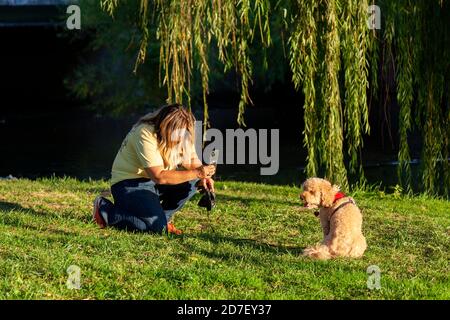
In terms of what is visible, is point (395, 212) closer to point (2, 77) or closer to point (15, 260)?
point (15, 260)

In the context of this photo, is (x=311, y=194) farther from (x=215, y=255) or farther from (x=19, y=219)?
(x=19, y=219)

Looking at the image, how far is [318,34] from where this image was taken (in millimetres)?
7426

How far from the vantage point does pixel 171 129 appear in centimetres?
746

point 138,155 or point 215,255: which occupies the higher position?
point 138,155

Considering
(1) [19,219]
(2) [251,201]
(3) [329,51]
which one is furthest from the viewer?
(2) [251,201]

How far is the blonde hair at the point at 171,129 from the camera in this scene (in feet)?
24.5

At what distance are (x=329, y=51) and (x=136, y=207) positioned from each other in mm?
1986

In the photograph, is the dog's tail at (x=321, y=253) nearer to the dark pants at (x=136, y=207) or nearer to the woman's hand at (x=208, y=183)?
the woman's hand at (x=208, y=183)

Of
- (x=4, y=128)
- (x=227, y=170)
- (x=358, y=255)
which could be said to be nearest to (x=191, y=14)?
(x=358, y=255)

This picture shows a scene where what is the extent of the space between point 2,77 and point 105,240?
26.2 m

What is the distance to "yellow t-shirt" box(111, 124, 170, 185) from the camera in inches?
295

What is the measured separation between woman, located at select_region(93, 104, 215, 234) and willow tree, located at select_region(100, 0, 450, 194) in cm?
23

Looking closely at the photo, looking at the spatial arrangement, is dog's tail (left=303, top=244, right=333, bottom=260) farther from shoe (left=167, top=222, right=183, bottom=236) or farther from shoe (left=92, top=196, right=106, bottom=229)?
shoe (left=92, top=196, right=106, bottom=229)
